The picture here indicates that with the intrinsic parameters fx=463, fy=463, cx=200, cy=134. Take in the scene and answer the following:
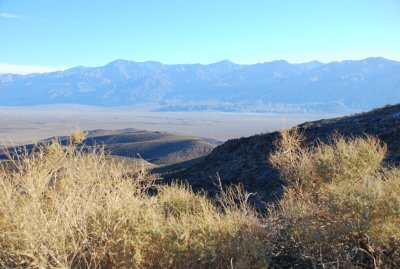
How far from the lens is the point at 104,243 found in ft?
18.9

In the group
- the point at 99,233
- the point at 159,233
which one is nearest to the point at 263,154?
the point at 159,233

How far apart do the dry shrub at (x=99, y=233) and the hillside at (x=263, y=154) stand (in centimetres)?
887

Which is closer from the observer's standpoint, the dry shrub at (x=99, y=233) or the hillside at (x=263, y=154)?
the dry shrub at (x=99, y=233)

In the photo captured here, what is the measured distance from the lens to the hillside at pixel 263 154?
17.4 m

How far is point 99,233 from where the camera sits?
5.70m

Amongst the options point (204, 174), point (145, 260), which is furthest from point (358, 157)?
point (204, 174)

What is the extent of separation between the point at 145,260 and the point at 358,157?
5.26m

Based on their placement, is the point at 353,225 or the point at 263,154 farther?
the point at 263,154

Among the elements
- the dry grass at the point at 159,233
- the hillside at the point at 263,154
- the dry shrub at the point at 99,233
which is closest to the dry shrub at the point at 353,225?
the dry grass at the point at 159,233

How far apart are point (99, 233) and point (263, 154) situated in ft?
55.9

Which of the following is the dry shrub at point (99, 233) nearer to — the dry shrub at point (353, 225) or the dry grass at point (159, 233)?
the dry grass at point (159, 233)

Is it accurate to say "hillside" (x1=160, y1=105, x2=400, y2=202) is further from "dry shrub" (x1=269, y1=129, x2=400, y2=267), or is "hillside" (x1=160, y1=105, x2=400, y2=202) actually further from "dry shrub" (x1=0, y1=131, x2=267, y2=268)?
"dry shrub" (x1=0, y1=131, x2=267, y2=268)

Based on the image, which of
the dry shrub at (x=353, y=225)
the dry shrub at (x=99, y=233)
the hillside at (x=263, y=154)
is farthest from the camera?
the hillside at (x=263, y=154)

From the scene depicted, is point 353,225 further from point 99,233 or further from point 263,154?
point 263,154
